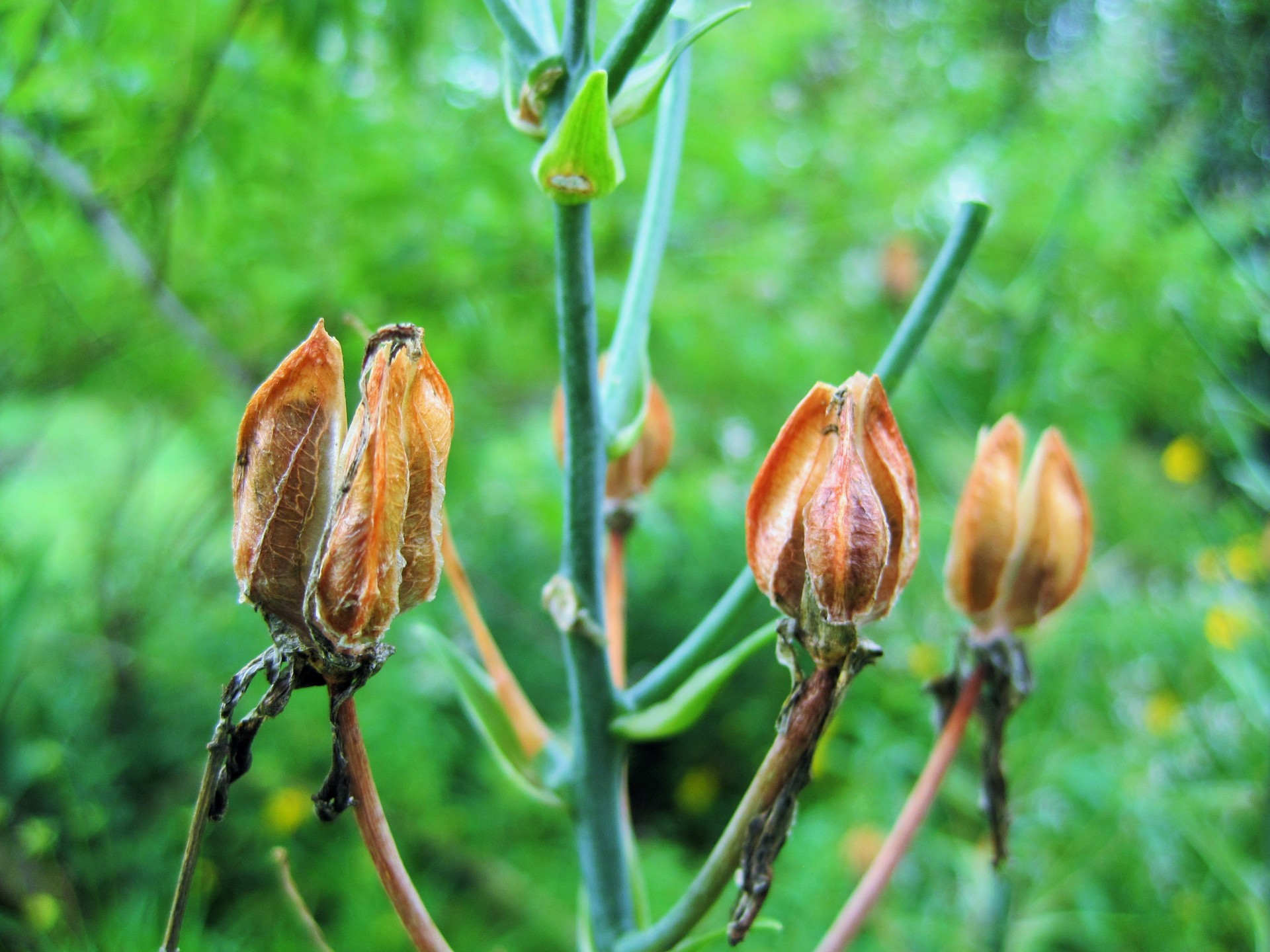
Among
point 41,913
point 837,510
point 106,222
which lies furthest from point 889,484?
point 41,913

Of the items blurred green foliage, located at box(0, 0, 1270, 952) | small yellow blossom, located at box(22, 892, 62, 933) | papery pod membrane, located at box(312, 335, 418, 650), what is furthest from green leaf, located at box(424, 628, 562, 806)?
small yellow blossom, located at box(22, 892, 62, 933)

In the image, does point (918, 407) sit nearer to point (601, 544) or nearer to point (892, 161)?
point (892, 161)

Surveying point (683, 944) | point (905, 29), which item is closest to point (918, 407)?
point (683, 944)

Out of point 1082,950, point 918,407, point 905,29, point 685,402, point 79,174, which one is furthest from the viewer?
point 905,29

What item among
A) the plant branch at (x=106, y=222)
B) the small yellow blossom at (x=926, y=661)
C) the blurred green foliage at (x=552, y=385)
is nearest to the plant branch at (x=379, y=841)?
the blurred green foliage at (x=552, y=385)

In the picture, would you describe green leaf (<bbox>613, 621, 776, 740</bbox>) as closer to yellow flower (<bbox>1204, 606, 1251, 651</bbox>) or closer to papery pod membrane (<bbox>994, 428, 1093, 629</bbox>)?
papery pod membrane (<bbox>994, 428, 1093, 629</bbox>)
